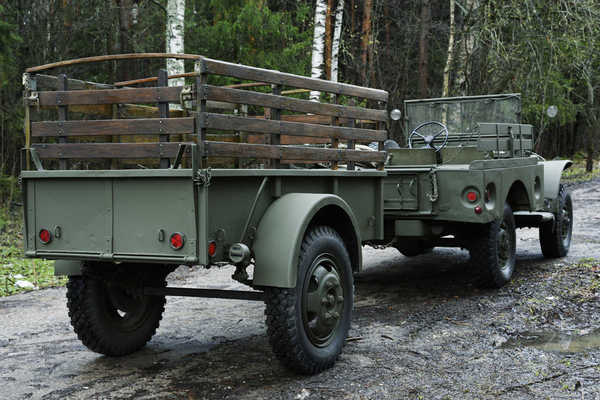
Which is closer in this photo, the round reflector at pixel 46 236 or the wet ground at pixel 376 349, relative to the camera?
the wet ground at pixel 376 349

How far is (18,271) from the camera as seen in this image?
8586 millimetres

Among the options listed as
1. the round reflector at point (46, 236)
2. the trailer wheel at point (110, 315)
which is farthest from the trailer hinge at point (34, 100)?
the trailer wheel at point (110, 315)

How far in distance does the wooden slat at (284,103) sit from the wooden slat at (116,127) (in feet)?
0.80

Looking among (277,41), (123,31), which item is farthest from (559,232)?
(123,31)

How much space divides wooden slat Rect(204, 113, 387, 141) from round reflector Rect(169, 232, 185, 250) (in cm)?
66

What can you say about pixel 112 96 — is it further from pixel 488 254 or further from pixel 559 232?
pixel 559 232

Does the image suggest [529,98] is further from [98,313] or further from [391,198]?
[98,313]

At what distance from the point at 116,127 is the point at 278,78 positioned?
1128 mm

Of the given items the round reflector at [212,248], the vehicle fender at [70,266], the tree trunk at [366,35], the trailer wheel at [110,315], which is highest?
the tree trunk at [366,35]

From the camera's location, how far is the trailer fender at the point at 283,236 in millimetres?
4227

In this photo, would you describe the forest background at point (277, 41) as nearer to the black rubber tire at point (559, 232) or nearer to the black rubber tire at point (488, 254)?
the black rubber tire at point (559, 232)

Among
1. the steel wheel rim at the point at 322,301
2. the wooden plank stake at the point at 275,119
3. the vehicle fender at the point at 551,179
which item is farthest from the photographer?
the vehicle fender at the point at 551,179

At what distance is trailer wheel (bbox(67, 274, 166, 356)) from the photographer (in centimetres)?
487

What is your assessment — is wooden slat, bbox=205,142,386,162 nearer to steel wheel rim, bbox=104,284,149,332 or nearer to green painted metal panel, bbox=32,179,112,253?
green painted metal panel, bbox=32,179,112,253
